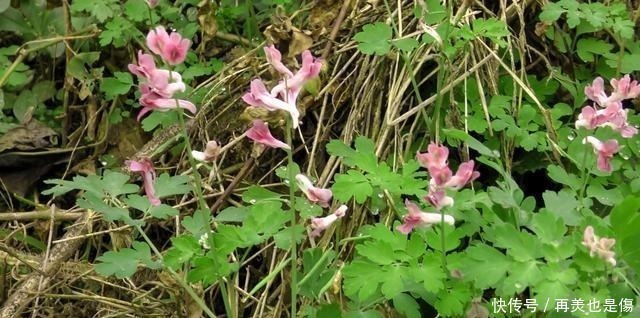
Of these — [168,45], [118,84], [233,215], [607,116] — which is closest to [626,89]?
[607,116]

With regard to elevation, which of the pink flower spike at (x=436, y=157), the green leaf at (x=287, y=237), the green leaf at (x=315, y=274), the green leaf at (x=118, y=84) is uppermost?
the pink flower spike at (x=436, y=157)

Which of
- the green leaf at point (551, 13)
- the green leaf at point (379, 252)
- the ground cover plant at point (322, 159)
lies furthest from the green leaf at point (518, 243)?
the green leaf at point (551, 13)

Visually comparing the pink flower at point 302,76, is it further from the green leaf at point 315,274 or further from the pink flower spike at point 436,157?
Result: the green leaf at point 315,274

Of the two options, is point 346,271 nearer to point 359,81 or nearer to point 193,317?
point 193,317

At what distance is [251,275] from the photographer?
7.66ft

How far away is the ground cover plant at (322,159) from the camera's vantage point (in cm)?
166

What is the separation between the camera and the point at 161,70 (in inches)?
62.1

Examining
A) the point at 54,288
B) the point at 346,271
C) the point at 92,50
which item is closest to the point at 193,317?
the point at 54,288

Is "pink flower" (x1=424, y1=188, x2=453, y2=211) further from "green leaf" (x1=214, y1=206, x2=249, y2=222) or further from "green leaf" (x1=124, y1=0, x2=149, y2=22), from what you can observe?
"green leaf" (x1=124, y1=0, x2=149, y2=22)

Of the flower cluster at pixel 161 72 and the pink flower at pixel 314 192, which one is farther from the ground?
the flower cluster at pixel 161 72

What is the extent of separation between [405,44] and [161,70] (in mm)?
898

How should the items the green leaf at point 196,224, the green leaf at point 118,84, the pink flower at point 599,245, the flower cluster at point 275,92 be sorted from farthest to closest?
the green leaf at point 118,84 → the green leaf at point 196,224 → the flower cluster at point 275,92 → the pink flower at point 599,245

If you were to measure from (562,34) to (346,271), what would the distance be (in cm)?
140

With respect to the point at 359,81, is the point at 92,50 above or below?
below
